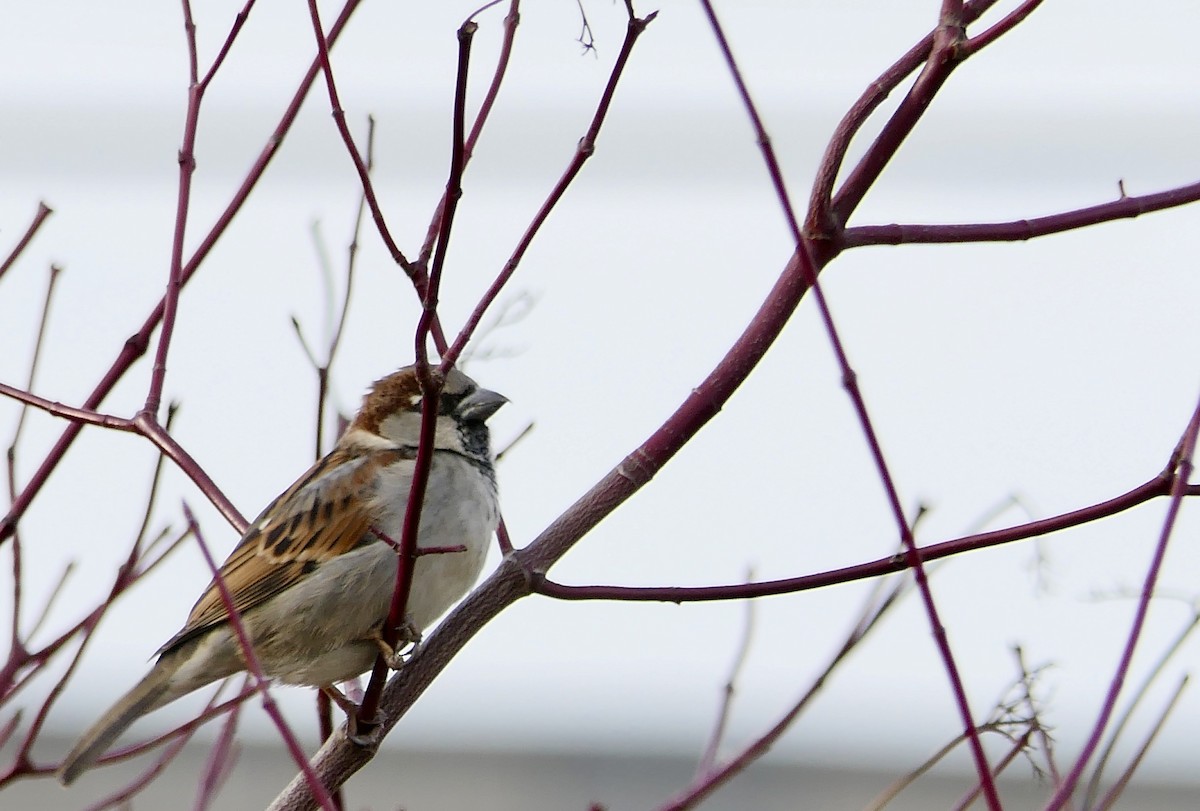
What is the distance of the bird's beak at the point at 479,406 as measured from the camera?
340 cm

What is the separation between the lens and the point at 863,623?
6.86 ft

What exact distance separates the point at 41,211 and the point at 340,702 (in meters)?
0.97

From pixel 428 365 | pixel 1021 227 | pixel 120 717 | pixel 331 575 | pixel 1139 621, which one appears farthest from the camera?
pixel 331 575

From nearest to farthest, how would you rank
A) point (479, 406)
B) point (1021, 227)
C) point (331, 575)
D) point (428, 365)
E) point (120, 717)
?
point (428, 365), point (1021, 227), point (120, 717), point (331, 575), point (479, 406)

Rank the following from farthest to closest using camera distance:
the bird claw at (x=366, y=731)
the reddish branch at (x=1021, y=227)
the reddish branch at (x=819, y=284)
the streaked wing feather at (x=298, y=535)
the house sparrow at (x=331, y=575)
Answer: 1. the streaked wing feather at (x=298, y=535)
2. the house sparrow at (x=331, y=575)
3. the bird claw at (x=366, y=731)
4. the reddish branch at (x=1021, y=227)
5. the reddish branch at (x=819, y=284)

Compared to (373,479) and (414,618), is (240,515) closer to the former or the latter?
(414,618)

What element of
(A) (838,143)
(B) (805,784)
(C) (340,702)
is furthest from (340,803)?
(B) (805,784)

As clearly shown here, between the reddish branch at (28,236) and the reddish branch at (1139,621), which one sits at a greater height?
the reddish branch at (28,236)

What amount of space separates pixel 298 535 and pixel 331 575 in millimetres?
204

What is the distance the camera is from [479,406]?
134 inches

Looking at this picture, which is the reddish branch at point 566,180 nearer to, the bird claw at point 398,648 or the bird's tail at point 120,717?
the bird claw at point 398,648

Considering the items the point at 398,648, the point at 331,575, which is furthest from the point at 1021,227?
the point at 331,575

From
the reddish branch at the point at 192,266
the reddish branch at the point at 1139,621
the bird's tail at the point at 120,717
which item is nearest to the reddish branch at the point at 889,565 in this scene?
the reddish branch at the point at 1139,621

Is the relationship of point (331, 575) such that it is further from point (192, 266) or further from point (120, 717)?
point (192, 266)
